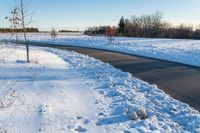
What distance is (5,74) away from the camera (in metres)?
11.7

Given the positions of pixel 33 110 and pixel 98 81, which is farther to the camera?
pixel 98 81

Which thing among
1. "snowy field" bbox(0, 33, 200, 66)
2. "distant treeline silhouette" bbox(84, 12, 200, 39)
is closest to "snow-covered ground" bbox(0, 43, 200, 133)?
"snowy field" bbox(0, 33, 200, 66)

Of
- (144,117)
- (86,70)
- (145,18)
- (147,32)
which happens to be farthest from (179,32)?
(144,117)

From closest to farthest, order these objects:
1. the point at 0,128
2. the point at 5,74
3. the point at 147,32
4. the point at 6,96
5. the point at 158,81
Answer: the point at 0,128 → the point at 6,96 → the point at 5,74 → the point at 158,81 → the point at 147,32

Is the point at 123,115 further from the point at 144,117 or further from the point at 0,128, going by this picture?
the point at 0,128

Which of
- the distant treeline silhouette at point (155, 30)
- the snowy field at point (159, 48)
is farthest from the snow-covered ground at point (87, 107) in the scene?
the distant treeline silhouette at point (155, 30)

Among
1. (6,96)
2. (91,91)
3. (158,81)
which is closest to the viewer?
(6,96)

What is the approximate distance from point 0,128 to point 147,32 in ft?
282

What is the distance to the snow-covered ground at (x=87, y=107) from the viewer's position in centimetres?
652

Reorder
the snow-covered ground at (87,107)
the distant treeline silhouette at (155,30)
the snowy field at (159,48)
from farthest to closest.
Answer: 1. the distant treeline silhouette at (155,30)
2. the snowy field at (159,48)
3. the snow-covered ground at (87,107)

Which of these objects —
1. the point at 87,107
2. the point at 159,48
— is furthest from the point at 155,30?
the point at 87,107

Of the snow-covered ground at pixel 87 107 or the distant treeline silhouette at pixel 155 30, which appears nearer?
the snow-covered ground at pixel 87 107

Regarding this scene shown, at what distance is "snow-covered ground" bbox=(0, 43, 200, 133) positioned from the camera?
6523mm

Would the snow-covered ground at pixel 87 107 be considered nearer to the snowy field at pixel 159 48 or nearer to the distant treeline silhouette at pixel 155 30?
the snowy field at pixel 159 48
